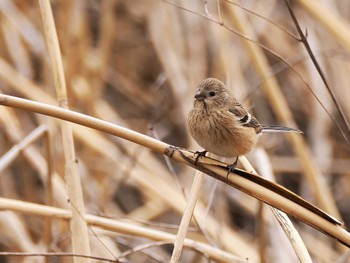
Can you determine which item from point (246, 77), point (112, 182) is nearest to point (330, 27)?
point (246, 77)

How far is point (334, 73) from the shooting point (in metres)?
4.35

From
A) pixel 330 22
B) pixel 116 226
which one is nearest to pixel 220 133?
pixel 116 226

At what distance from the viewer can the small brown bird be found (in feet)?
8.21

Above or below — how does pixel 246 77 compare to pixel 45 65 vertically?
above

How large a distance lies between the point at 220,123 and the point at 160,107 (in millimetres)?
1007

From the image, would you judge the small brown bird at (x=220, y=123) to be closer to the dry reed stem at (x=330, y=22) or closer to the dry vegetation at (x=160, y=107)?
the dry vegetation at (x=160, y=107)

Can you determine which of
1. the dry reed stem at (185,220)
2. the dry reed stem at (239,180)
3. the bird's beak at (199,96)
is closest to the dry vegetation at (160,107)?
the bird's beak at (199,96)

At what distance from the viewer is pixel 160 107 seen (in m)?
3.55

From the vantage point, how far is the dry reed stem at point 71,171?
2.12 meters

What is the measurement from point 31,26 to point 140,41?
3.65ft

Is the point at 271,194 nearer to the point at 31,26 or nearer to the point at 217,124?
the point at 217,124

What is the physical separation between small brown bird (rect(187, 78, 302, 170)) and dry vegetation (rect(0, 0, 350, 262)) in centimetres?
34

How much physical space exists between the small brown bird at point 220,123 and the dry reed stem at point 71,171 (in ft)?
1.78

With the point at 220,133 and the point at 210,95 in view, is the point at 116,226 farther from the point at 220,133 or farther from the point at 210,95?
the point at 210,95
